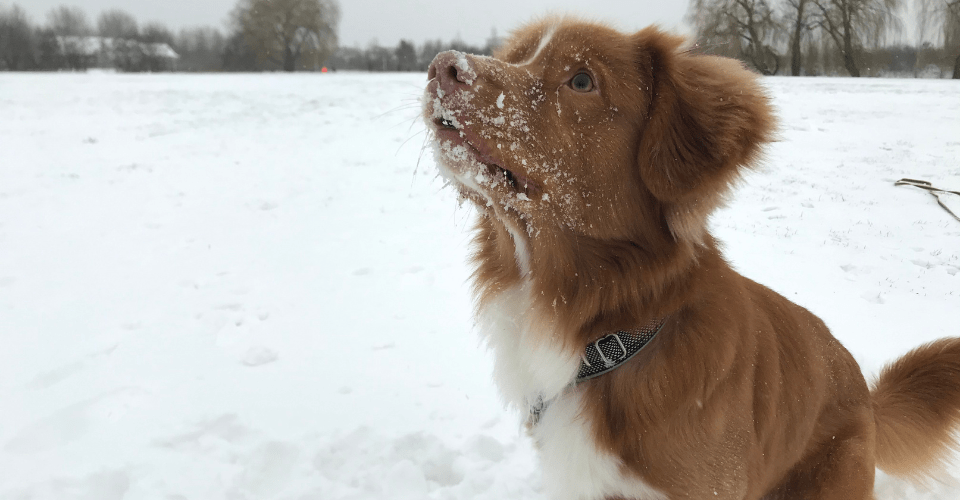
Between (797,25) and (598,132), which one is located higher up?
(797,25)

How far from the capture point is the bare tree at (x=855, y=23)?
21688 mm

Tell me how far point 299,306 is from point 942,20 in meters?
23.5

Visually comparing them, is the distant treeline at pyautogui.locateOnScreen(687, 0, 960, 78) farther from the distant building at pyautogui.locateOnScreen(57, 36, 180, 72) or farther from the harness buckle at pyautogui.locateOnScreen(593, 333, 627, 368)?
the distant building at pyautogui.locateOnScreen(57, 36, 180, 72)

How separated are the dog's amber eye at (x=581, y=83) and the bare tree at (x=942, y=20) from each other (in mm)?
22716

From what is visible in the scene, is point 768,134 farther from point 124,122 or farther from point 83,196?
point 124,122

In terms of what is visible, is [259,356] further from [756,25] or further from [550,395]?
[756,25]

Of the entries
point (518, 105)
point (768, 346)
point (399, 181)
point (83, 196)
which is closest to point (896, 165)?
point (399, 181)

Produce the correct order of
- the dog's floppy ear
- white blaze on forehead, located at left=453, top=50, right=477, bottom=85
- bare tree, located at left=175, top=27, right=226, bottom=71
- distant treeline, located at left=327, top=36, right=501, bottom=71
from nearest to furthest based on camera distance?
white blaze on forehead, located at left=453, top=50, right=477, bottom=85 → the dog's floppy ear → distant treeline, located at left=327, top=36, right=501, bottom=71 → bare tree, located at left=175, top=27, right=226, bottom=71

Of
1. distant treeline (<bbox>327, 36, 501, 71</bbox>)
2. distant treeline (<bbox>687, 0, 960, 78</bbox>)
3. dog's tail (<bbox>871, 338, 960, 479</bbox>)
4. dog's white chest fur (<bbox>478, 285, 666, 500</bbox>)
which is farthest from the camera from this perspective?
distant treeline (<bbox>327, 36, 501, 71</bbox>)

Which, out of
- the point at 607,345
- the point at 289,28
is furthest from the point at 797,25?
the point at 289,28

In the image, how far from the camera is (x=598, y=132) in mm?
1879

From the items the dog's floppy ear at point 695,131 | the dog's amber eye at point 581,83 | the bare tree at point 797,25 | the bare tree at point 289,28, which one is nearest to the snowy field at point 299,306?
the dog's floppy ear at point 695,131

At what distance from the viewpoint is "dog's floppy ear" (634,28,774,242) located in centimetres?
178

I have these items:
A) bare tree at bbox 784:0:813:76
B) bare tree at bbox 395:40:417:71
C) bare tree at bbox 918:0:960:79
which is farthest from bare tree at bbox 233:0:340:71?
Result: bare tree at bbox 918:0:960:79
